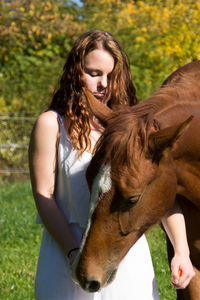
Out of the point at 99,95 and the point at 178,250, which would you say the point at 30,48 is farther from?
the point at 178,250

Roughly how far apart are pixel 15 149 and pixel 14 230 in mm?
4972

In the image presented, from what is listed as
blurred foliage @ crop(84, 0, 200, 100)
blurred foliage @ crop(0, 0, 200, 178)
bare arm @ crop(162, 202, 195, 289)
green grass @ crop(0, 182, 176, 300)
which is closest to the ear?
bare arm @ crop(162, 202, 195, 289)

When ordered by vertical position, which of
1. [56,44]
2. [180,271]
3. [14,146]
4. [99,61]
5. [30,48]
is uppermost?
[99,61]

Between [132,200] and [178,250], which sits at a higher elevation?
[132,200]

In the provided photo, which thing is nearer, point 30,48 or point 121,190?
point 121,190

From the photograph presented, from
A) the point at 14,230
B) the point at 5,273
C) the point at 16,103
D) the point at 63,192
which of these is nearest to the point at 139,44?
the point at 16,103

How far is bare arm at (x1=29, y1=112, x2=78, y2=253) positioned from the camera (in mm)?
2553

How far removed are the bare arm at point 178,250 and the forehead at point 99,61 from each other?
2.66 feet

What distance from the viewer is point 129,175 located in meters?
2.27

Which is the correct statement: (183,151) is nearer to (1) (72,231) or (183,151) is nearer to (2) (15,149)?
(1) (72,231)

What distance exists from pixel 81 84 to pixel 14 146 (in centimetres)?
818

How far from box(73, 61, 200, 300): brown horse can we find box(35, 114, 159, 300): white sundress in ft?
0.83

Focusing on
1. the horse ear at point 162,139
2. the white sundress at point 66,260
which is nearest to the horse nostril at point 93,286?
the white sundress at point 66,260

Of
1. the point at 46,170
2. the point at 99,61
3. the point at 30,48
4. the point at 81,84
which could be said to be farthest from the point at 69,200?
the point at 30,48
